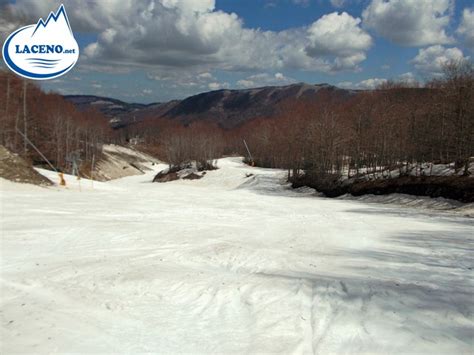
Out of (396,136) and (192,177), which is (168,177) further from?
(396,136)

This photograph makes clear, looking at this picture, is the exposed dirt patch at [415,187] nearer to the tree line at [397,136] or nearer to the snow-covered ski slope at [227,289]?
the tree line at [397,136]

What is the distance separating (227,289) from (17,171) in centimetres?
1985

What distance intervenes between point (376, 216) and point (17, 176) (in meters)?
19.8

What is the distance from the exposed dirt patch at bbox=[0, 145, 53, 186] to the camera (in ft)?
70.1

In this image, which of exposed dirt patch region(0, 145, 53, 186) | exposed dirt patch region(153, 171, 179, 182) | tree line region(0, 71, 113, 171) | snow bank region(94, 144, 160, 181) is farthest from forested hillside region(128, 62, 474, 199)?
snow bank region(94, 144, 160, 181)

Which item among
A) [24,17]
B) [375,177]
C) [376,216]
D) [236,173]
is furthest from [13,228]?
[236,173]

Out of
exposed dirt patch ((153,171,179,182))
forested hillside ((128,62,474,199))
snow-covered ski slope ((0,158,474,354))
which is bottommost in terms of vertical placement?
exposed dirt patch ((153,171,179,182))

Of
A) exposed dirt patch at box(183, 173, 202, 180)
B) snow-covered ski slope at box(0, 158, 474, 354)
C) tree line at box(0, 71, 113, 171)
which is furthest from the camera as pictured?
exposed dirt patch at box(183, 173, 202, 180)

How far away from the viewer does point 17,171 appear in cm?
2197

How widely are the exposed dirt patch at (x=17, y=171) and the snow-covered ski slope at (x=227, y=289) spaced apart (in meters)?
10.1

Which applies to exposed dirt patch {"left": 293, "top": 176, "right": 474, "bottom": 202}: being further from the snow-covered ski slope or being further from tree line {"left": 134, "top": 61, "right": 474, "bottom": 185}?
the snow-covered ski slope

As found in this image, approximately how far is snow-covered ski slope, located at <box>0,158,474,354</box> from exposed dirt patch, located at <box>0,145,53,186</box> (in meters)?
10.1

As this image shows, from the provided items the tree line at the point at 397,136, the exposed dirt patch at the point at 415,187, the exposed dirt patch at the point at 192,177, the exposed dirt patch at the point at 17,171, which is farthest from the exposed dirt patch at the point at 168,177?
the exposed dirt patch at the point at 17,171

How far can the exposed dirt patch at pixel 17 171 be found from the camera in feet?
70.1
